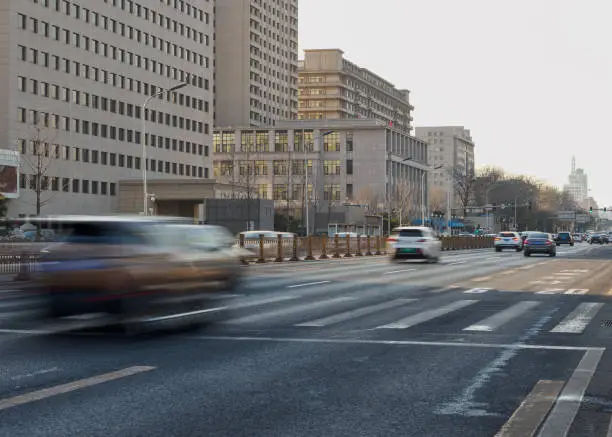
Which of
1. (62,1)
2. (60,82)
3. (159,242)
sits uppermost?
(62,1)

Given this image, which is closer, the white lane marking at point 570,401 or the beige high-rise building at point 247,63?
the white lane marking at point 570,401

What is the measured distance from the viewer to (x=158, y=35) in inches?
4099

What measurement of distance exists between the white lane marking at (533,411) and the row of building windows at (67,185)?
72326 mm

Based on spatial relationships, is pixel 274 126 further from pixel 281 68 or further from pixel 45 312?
pixel 45 312

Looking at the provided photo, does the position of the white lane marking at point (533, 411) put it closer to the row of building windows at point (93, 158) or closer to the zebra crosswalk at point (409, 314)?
the zebra crosswalk at point (409, 314)

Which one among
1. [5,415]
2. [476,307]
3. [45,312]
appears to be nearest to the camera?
[5,415]

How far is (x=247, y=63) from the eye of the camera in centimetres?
15275

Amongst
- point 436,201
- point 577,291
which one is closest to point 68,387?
point 577,291

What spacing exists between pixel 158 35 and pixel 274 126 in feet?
161

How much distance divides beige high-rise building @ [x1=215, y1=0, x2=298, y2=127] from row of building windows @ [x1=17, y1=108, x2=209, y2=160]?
131 ft

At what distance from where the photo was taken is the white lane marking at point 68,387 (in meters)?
7.59

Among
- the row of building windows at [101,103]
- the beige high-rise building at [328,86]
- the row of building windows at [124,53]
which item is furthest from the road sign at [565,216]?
the row of building windows at [124,53]

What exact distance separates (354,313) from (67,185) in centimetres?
7517

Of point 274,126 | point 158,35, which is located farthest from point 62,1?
point 274,126
